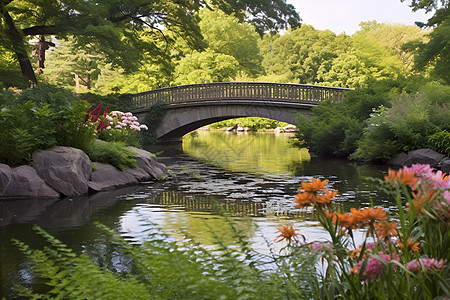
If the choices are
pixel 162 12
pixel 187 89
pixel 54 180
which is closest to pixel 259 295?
pixel 54 180

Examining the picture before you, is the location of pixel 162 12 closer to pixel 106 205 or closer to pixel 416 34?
pixel 106 205

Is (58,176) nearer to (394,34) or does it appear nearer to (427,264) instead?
(427,264)

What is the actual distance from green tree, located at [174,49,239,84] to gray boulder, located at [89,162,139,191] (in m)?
35.5

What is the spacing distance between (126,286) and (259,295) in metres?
0.59

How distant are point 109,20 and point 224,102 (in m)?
7.14

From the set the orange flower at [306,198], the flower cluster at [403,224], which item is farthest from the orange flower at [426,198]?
the orange flower at [306,198]

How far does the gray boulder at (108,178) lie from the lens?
10844mm

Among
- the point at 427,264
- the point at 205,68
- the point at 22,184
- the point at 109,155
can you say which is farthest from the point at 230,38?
the point at 427,264

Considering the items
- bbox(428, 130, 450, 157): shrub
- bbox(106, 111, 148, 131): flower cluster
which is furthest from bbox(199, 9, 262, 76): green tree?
bbox(428, 130, 450, 157): shrub

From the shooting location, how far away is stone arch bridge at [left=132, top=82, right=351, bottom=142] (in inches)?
1030

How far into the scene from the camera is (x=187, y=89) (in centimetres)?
3098

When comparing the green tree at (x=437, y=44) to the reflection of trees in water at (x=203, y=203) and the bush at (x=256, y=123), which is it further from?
the bush at (x=256, y=123)

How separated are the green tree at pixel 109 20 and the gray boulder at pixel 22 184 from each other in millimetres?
10027

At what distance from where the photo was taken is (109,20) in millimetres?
24484
